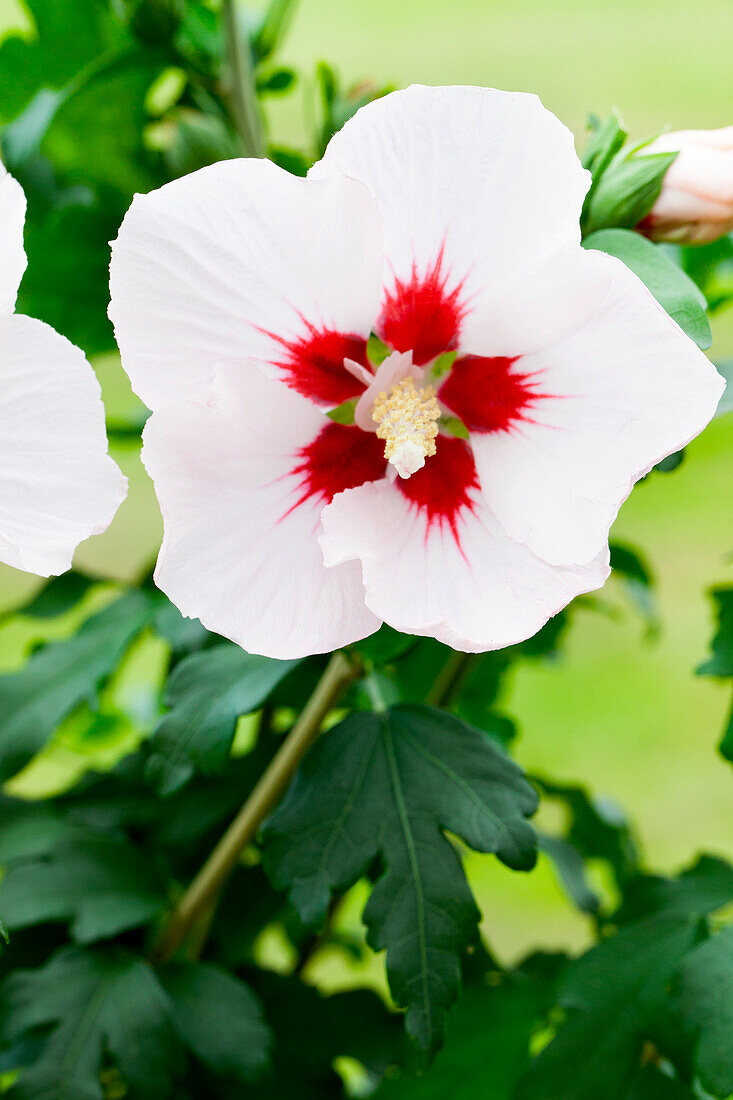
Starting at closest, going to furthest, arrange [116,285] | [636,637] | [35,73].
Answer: [116,285] < [35,73] < [636,637]

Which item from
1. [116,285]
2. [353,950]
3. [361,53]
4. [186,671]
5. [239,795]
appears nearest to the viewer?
[116,285]

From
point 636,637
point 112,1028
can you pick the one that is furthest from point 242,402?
point 636,637

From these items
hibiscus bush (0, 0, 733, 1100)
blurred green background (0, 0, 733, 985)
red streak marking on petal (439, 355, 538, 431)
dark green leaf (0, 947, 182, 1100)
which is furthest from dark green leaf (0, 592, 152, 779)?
red streak marking on petal (439, 355, 538, 431)

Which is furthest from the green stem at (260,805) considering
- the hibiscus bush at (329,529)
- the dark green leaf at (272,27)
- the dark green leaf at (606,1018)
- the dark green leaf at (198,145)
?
the dark green leaf at (272,27)

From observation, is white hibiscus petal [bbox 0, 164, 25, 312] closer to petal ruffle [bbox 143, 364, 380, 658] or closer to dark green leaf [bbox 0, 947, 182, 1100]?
petal ruffle [bbox 143, 364, 380, 658]

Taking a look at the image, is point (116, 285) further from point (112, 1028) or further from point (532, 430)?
point (112, 1028)

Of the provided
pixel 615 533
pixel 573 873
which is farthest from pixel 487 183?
pixel 615 533

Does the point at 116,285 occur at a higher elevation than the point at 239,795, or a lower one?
higher
